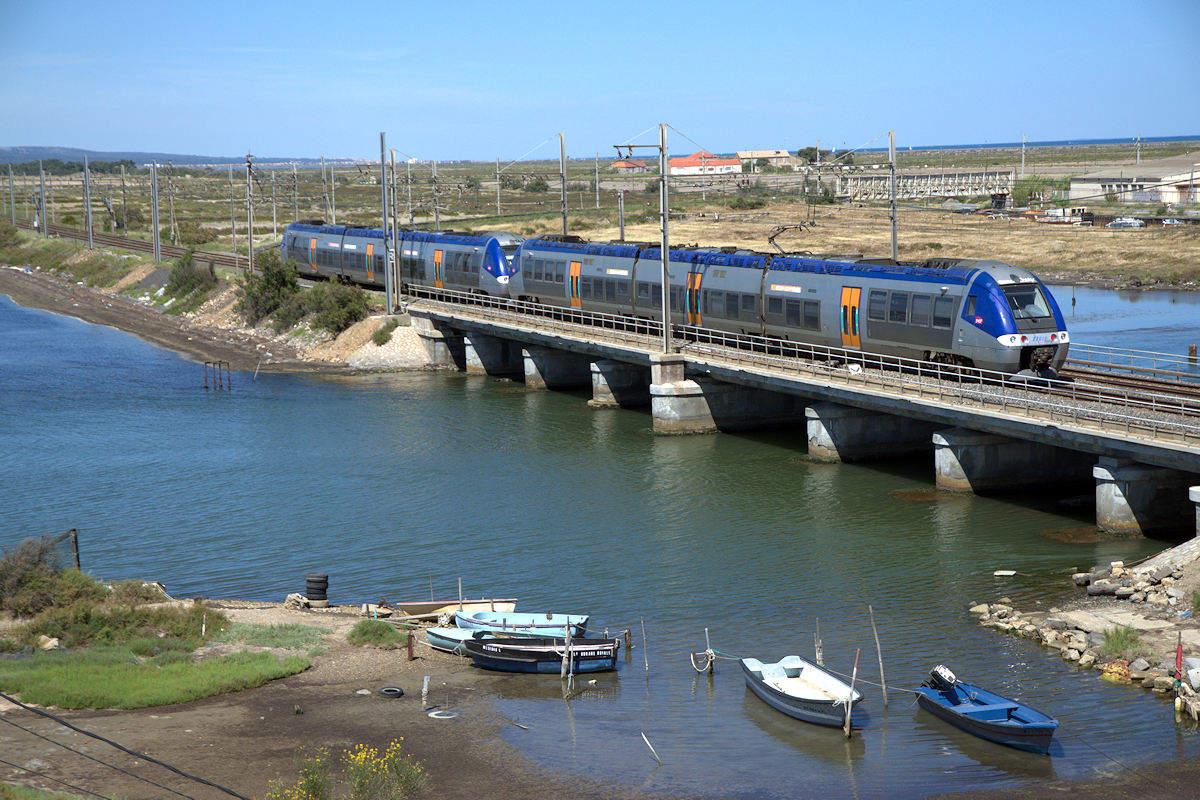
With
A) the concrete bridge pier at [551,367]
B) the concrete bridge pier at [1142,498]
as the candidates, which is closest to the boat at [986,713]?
the concrete bridge pier at [1142,498]

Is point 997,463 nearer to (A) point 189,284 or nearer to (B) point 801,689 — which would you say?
(B) point 801,689

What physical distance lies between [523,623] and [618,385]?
3332 centimetres

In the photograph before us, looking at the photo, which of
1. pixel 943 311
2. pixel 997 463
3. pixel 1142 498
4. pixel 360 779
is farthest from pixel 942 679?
pixel 943 311

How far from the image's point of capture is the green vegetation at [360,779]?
1972cm

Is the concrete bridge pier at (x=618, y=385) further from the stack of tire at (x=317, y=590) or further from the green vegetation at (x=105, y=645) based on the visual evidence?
the green vegetation at (x=105, y=645)

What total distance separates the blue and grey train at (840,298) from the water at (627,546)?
201 inches

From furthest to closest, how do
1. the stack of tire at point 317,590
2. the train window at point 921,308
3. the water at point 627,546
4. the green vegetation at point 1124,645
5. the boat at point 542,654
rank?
the train window at point 921,308, the stack of tire at point 317,590, the boat at point 542,654, the green vegetation at point 1124,645, the water at point 627,546

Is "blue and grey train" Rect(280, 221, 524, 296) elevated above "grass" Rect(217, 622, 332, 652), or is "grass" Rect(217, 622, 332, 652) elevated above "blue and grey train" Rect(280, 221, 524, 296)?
"blue and grey train" Rect(280, 221, 524, 296)

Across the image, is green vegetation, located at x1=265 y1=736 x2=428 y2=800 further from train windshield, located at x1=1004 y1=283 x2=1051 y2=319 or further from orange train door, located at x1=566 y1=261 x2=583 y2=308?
orange train door, located at x1=566 y1=261 x2=583 y2=308

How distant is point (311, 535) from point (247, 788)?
65.2 feet

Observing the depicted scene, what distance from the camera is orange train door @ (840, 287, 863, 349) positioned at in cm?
4675

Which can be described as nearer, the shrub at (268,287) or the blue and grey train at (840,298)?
the blue and grey train at (840,298)

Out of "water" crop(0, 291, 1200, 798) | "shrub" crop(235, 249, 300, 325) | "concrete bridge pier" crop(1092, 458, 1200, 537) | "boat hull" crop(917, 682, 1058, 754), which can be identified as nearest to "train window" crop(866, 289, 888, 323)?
"water" crop(0, 291, 1200, 798)

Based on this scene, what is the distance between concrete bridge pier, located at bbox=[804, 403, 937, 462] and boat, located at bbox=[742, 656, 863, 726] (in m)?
22.0
